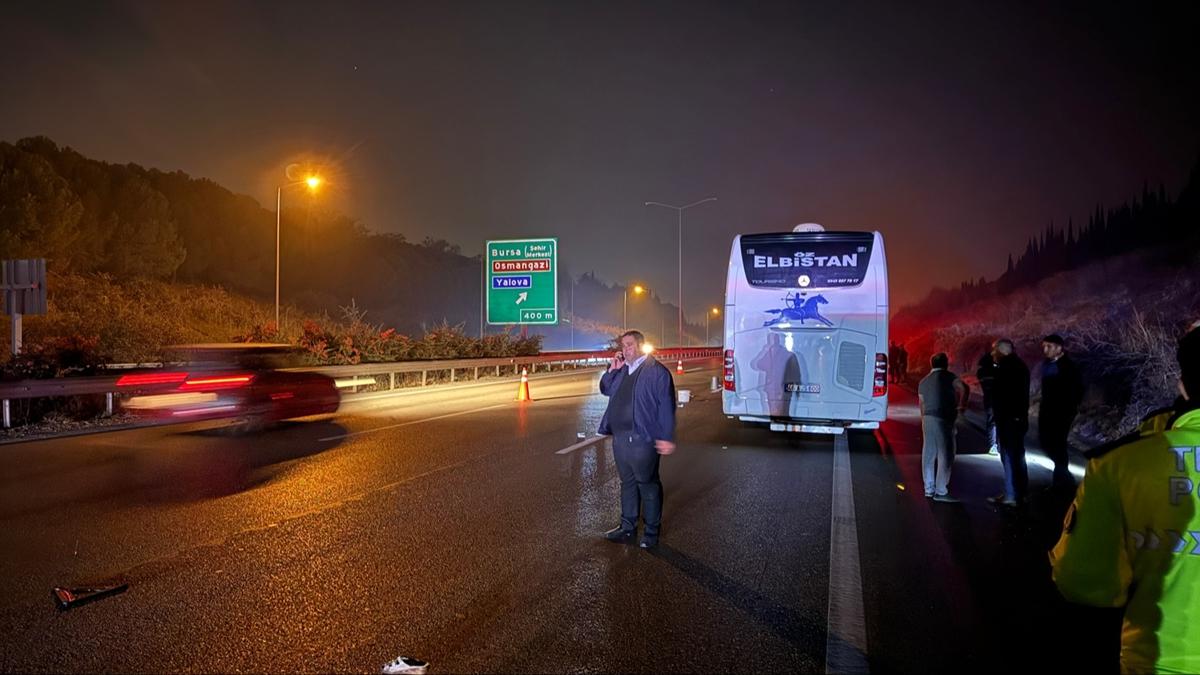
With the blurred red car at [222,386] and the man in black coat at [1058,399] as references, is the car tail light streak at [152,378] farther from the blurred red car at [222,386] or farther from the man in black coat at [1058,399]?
the man in black coat at [1058,399]

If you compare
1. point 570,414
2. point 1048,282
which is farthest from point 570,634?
point 1048,282

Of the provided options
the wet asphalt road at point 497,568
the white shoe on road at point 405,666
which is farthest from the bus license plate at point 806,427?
the white shoe on road at point 405,666

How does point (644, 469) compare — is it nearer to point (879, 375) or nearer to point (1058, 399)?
point (1058, 399)

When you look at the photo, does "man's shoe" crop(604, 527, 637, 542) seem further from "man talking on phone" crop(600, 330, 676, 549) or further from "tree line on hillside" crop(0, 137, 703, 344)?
"tree line on hillside" crop(0, 137, 703, 344)

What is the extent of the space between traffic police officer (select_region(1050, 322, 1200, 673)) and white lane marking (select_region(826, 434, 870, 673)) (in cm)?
199

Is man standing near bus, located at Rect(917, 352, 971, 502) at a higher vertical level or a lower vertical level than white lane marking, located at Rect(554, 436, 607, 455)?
higher

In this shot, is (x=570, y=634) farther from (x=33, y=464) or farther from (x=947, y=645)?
(x=33, y=464)

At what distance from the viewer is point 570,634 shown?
4297mm

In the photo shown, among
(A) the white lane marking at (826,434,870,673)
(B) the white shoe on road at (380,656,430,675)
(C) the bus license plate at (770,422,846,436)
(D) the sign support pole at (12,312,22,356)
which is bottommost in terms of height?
(A) the white lane marking at (826,434,870,673)

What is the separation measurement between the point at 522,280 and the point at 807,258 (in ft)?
67.1

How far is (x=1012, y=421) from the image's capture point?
7.81 meters

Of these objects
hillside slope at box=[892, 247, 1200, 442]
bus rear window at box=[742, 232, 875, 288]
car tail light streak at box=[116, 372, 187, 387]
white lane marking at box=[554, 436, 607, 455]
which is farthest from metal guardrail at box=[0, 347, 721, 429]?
hillside slope at box=[892, 247, 1200, 442]

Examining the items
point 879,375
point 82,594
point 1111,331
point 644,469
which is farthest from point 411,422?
point 1111,331

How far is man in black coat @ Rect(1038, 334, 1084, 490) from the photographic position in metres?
8.08
